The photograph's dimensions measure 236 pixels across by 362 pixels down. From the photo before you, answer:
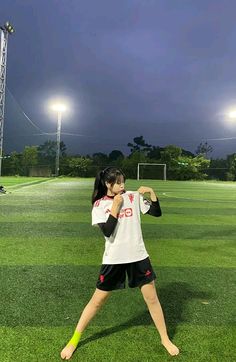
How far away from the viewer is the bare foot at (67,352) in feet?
12.3

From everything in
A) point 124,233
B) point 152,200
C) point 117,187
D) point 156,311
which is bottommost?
point 156,311

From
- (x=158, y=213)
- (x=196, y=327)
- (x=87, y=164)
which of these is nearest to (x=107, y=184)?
(x=158, y=213)

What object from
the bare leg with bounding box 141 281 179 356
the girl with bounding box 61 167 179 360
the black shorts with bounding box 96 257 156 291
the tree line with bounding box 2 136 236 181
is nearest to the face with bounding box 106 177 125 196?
the girl with bounding box 61 167 179 360

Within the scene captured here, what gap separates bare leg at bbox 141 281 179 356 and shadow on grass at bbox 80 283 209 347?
299 millimetres

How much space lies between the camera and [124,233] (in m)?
3.76

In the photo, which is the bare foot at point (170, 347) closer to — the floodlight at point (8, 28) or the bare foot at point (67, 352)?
the bare foot at point (67, 352)

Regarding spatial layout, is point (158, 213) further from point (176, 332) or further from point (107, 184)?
point (176, 332)

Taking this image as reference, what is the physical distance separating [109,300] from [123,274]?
1457mm

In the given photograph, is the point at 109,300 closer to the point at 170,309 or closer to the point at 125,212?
the point at 170,309

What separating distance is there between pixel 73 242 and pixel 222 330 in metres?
4.82

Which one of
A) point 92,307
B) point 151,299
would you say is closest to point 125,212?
point 151,299

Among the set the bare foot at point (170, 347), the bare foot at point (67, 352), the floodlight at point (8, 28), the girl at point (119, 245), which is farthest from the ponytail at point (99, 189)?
the floodlight at point (8, 28)

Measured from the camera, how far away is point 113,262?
3729mm

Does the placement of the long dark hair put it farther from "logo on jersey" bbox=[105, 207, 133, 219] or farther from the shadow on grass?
the shadow on grass
